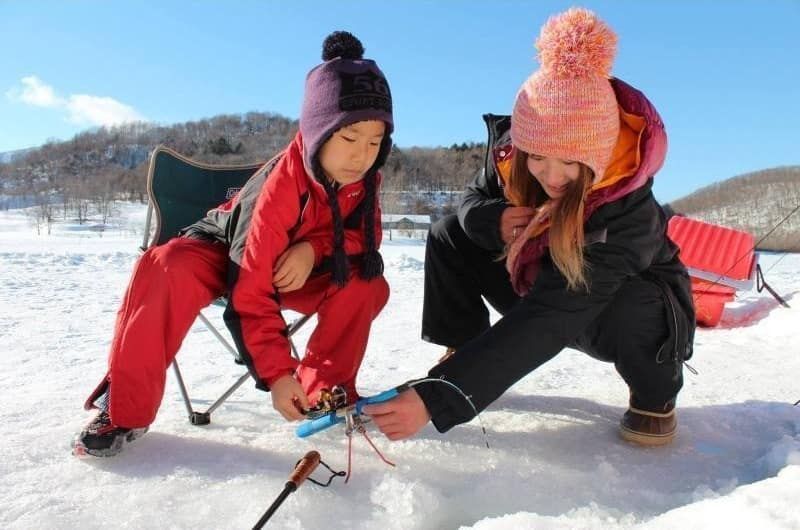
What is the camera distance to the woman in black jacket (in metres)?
1.37

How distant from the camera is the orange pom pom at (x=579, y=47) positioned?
140 centimetres

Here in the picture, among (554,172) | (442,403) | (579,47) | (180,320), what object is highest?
(579,47)

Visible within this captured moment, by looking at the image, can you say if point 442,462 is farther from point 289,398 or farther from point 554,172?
point 554,172

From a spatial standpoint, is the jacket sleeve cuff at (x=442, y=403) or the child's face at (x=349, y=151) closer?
the jacket sleeve cuff at (x=442, y=403)

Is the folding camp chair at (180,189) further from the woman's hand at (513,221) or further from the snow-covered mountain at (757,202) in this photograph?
the snow-covered mountain at (757,202)

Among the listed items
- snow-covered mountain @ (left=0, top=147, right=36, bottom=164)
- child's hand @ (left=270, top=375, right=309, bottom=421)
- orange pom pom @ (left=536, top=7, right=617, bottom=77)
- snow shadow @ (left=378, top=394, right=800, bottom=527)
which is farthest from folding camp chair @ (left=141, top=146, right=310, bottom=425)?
snow-covered mountain @ (left=0, top=147, right=36, bottom=164)

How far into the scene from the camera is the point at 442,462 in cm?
145

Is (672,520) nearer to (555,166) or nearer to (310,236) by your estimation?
(555,166)

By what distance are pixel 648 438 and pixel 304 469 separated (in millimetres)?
982

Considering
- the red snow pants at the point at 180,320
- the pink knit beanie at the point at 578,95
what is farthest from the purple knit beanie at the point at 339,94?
the pink knit beanie at the point at 578,95

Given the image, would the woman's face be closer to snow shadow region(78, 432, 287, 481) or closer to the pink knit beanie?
the pink knit beanie

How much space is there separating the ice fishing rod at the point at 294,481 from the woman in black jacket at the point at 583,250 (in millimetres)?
178

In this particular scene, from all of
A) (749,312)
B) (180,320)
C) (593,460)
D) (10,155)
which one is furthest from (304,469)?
(10,155)

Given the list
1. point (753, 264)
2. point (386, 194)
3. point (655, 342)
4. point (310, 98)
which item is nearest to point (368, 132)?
point (310, 98)
